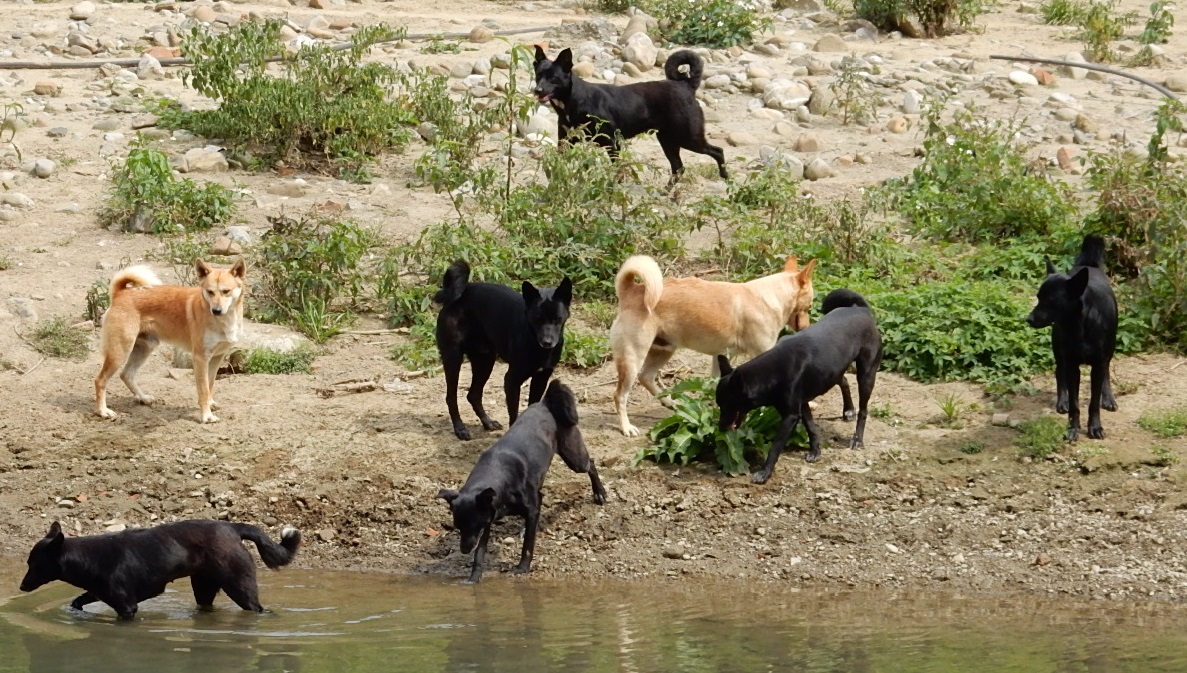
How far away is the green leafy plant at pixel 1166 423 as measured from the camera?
31.6ft

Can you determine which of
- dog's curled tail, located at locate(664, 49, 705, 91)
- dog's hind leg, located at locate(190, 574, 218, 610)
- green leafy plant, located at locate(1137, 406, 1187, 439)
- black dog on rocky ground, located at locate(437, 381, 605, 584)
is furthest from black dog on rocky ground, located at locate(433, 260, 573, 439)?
dog's curled tail, located at locate(664, 49, 705, 91)

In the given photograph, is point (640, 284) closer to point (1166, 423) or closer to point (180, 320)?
point (180, 320)

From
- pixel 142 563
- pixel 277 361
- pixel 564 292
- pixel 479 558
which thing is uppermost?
pixel 564 292

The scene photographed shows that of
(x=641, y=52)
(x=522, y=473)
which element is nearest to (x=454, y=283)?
(x=522, y=473)

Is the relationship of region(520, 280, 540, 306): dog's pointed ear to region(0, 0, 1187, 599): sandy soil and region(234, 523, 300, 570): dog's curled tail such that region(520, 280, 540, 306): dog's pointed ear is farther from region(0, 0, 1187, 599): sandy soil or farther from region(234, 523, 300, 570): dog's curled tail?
region(234, 523, 300, 570): dog's curled tail

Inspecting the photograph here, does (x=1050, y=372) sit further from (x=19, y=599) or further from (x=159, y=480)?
(x=19, y=599)

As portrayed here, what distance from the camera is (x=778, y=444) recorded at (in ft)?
31.3

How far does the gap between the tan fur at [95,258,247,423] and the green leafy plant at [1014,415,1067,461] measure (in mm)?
5038

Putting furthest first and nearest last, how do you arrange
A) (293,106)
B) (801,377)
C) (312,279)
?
(293,106) < (312,279) < (801,377)

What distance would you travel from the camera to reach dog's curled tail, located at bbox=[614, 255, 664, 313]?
1002cm

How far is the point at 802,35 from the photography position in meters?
19.5

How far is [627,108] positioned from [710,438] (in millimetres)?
5542

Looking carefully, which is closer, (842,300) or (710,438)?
(710,438)

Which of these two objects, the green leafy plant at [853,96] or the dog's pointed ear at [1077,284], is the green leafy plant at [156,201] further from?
the dog's pointed ear at [1077,284]
